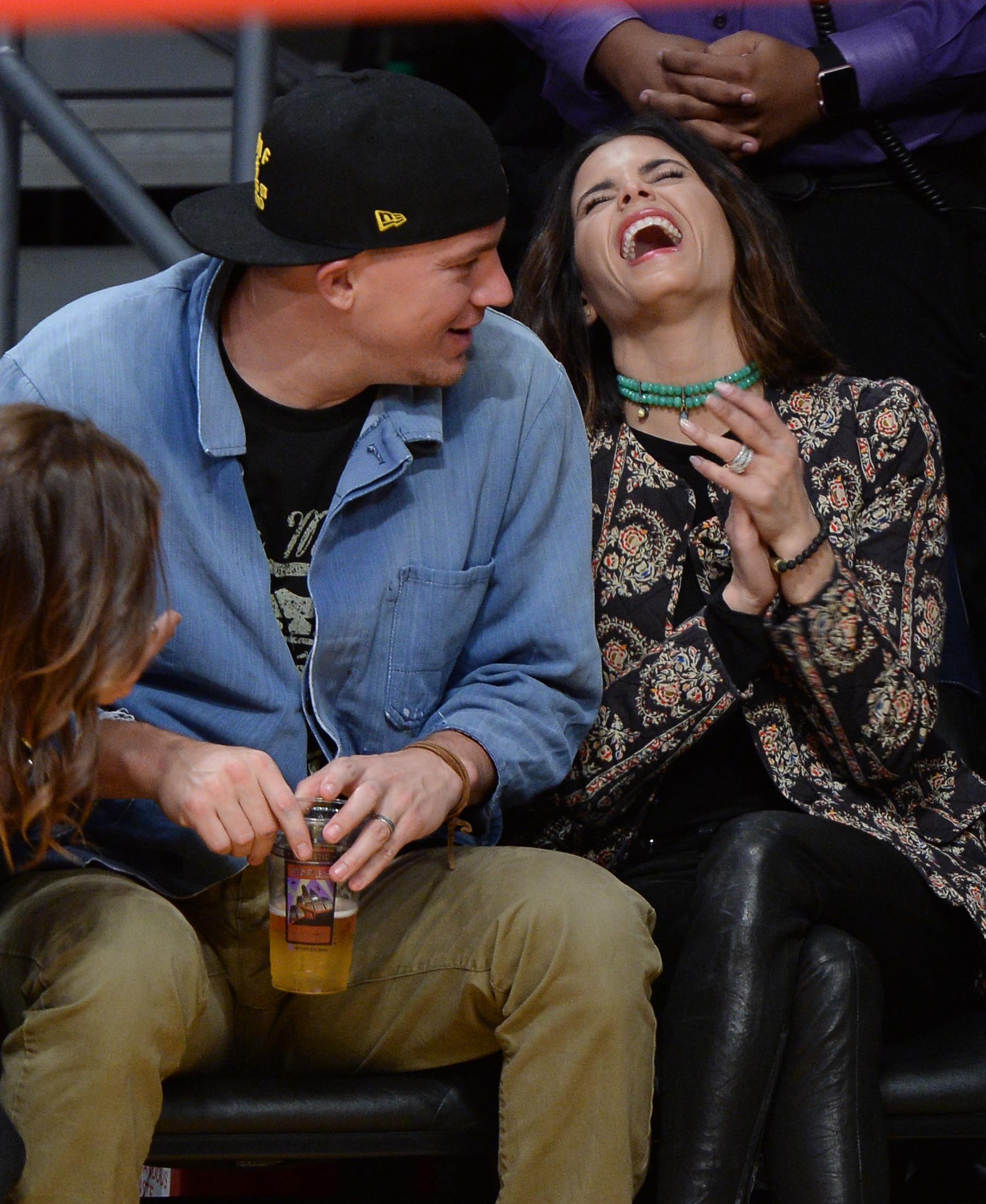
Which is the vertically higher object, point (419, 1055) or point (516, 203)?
point (516, 203)

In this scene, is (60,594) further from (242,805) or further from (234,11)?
(234,11)

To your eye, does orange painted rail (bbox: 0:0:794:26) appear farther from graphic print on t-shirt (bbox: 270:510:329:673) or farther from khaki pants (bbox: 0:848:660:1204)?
khaki pants (bbox: 0:848:660:1204)

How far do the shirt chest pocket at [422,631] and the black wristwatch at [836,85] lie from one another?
1.24 meters

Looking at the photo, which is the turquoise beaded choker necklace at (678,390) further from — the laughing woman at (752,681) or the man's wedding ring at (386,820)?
the man's wedding ring at (386,820)

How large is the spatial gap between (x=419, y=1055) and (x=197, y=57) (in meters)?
2.69

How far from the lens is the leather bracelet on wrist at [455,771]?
199 centimetres

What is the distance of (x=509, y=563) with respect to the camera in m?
2.20

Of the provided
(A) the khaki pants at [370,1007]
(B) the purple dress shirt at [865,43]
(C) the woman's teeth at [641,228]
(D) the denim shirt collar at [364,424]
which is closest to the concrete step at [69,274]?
(B) the purple dress shirt at [865,43]

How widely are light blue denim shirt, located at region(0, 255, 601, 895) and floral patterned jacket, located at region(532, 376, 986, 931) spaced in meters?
0.18

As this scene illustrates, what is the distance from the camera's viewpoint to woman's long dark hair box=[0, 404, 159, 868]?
5.45 ft

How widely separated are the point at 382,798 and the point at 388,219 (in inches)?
27.0

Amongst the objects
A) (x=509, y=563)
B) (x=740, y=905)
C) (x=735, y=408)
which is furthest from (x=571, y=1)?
(x=740, y=905)

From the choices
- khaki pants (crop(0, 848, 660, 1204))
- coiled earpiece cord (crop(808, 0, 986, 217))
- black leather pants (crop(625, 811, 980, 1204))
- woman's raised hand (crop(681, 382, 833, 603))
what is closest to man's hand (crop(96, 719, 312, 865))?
khaki pants (crop(0, 848, 660, 1204))

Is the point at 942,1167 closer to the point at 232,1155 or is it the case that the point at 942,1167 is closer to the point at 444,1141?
the point at 444,1141
